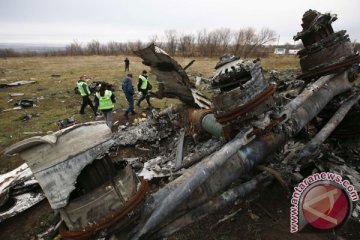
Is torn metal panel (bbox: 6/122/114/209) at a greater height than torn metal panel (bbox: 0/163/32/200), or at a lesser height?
greater

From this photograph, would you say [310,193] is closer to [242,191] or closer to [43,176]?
[242,191]

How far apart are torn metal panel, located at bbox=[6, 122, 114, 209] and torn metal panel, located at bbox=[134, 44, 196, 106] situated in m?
2.98

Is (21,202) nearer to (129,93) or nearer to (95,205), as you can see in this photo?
(95,205)

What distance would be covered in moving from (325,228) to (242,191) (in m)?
0.74

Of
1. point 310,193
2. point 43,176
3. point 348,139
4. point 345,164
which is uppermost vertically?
point 43,176

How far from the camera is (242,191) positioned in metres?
2.66

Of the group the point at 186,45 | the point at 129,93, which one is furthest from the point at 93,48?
the point at 129,93

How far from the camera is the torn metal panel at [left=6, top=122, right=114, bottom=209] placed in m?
1.71

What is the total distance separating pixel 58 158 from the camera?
→ 173 centimetres

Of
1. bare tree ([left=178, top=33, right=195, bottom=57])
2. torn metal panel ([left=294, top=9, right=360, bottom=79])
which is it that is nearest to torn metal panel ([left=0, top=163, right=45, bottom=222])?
torn metal panel ([left=294, top=9, right=360, bottom=79])

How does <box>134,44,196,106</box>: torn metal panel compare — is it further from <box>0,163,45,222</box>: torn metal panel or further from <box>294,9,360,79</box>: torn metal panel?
<box>0,163,45,222</box>: torn metal panel

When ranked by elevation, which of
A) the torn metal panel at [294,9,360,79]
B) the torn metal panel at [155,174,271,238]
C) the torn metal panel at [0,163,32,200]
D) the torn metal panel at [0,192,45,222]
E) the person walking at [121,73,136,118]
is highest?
the torn metal panel at [294,9,360,79]

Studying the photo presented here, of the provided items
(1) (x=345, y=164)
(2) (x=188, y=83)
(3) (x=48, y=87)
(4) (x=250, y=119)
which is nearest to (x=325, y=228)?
(4) (x=250, y=119)

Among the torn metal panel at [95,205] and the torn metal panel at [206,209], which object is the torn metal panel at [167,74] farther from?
the torn metal panel at [95,205]
